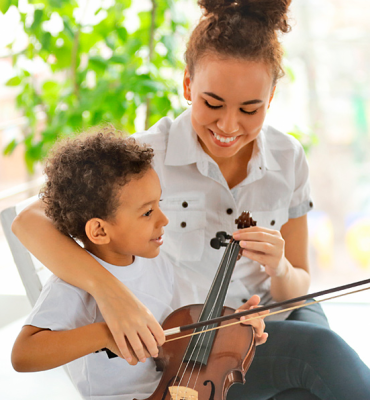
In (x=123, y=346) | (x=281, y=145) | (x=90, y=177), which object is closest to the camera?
(x=123, y=346)

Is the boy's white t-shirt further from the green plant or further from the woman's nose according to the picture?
the green plant

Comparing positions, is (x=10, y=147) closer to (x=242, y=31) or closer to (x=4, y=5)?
(x=4, y=5)

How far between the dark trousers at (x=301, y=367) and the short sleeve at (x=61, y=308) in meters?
0.32

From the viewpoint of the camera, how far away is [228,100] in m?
0.93

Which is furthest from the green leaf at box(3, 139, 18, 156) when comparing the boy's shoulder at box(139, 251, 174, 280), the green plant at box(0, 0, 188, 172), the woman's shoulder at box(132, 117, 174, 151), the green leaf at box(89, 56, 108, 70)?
the boy's shoulder at box(139, 251, 174, 280)

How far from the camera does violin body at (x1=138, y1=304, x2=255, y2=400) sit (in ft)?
2.58

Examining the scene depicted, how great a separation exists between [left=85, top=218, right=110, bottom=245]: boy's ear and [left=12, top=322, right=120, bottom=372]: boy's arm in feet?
0.54

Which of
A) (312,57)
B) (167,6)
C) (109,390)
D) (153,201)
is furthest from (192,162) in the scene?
(312,57)

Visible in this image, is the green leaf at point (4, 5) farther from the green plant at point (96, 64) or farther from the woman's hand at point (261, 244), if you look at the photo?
the woman's hand at point (261, 244)

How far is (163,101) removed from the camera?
165 cm

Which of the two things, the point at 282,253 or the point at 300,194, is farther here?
the point at 300,194

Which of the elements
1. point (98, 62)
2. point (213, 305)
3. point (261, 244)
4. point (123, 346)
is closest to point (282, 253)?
point (261, 244)

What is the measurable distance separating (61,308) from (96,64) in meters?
1.19

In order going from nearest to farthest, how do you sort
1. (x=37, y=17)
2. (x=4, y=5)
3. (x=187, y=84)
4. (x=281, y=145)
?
(x=187, y=84), (x=281, y=145), (x=4, y=5), (x=37, y=17)
